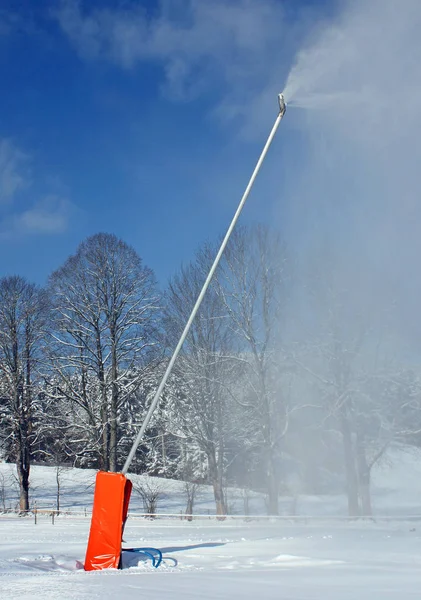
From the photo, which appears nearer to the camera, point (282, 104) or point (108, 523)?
point (108, 523)

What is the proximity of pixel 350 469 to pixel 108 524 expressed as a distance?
16937 millimetres

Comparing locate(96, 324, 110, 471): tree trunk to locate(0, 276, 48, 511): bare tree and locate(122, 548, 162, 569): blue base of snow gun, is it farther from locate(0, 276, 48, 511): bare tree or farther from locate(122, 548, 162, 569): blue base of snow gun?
locate(122, 548, 162, 569): blue base of snow gun

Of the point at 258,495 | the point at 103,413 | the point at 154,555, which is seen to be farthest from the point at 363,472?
the point at 154,555

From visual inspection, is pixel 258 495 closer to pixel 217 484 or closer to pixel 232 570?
pixel 217 484

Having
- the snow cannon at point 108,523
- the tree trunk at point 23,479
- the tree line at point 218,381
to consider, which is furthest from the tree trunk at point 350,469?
the snow cannon at point 108,523

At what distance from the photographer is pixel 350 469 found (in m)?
26.1

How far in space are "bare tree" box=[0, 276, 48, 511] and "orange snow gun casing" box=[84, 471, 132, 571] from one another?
20.6m

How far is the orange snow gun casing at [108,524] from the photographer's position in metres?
11.0

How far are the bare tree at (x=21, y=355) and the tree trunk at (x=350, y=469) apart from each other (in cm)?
1448

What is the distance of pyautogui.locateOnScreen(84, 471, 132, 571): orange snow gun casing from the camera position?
1102 centimetres

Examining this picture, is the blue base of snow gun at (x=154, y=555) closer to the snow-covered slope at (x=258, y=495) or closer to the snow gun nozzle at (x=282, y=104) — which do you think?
the snow gun nozzle at (x=282, y=104)

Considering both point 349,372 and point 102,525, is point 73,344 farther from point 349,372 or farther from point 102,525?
point 102,525

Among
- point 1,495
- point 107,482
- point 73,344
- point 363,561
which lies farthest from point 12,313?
point 363,561

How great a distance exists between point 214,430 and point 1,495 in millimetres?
14149
